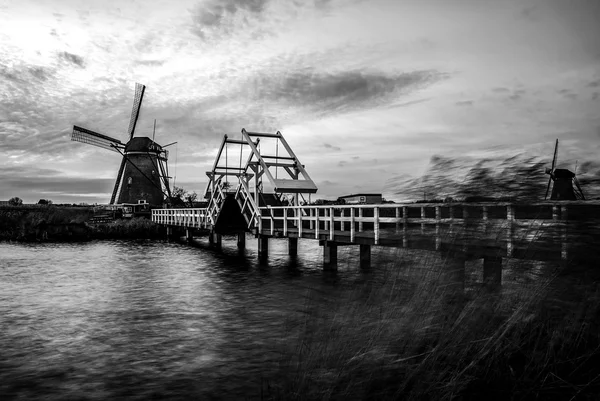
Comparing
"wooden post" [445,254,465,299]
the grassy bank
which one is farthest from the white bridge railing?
the grassy bank

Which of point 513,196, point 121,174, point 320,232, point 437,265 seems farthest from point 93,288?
point 121,174

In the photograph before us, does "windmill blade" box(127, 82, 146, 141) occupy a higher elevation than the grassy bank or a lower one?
higher

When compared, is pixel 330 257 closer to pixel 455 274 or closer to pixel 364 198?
pixel 455 274

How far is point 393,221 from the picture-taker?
15.8 meters

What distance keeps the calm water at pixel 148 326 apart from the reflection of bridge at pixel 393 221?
76.9 inches

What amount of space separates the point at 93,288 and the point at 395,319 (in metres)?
15.6

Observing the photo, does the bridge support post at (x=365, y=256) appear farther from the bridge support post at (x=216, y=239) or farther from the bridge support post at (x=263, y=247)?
the bridge support post at (x=216, y=239)

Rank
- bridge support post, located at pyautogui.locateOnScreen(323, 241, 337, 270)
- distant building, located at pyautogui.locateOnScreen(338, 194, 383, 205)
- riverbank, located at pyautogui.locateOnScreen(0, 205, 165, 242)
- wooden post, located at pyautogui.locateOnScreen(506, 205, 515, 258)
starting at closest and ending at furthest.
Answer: wooden post, located at pyautogui.locateOnScreen(506, 205, 515, 258), bridge support post, located at pyautogui.locateOnScreen(323, 241, 337, 270), distant building, located at pyautogui.locateOnScreen(338, 194, 383, 205), riverbank, located at pyautogui.locateOnScreen(0, 205, 165, 242)

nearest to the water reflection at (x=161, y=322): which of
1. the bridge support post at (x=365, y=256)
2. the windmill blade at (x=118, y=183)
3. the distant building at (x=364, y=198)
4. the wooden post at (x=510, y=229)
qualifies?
the bridge support post at (x=365, y=256)

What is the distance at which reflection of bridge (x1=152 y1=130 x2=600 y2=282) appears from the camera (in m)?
7.65

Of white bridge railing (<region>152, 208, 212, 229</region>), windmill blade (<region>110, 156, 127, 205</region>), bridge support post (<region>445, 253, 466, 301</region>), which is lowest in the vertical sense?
bridge support post (<region>445, 253, 466, 301</region>)

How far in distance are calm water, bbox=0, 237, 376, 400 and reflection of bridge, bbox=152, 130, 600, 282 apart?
195cm

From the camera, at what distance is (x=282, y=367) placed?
8172 mm

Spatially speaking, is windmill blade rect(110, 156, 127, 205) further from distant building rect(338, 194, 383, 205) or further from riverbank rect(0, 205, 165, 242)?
distant building rect(338, 194, 383, 205)
